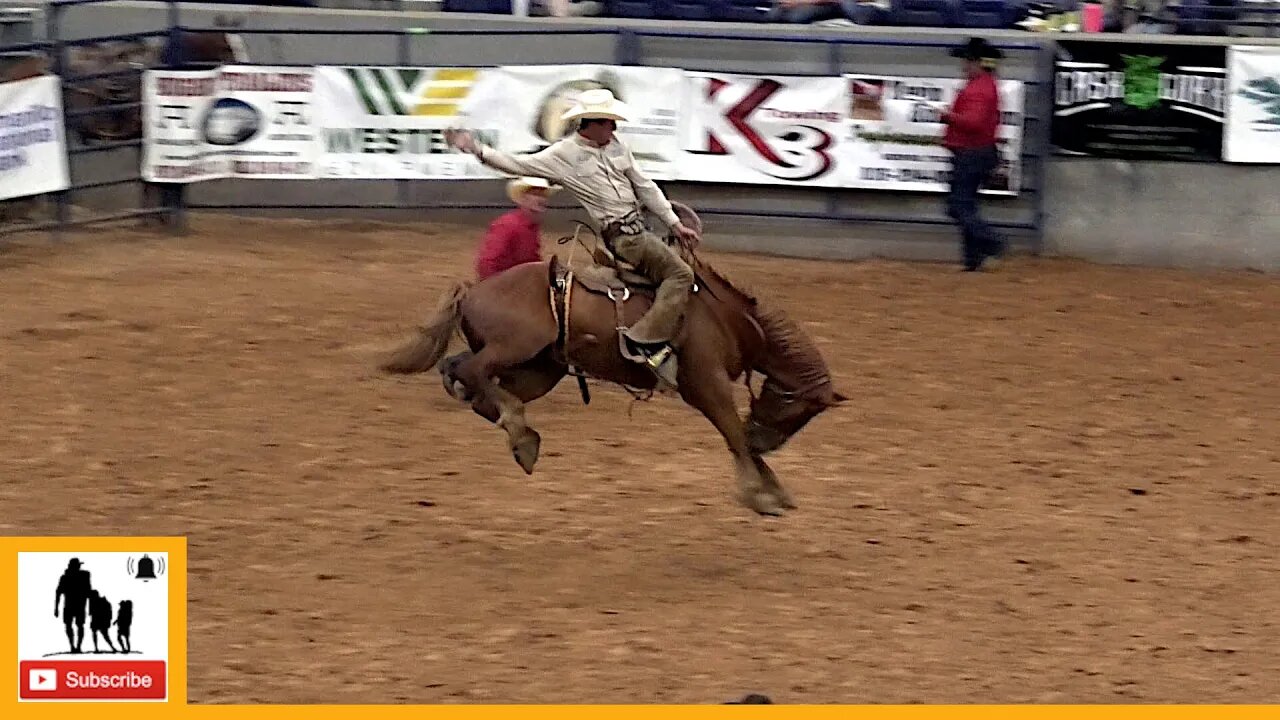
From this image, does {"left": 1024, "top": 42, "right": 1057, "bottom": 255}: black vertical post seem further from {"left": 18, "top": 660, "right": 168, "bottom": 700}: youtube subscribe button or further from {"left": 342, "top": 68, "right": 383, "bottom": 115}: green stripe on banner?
{"left": 18, "top": 660, "right": 168, "bottom": 700}: youtube subscribe button

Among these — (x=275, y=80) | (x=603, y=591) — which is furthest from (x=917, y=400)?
(x=275, y=80)

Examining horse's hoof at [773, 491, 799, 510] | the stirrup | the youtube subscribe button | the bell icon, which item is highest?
the stirrup

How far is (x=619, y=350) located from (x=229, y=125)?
7.47 m

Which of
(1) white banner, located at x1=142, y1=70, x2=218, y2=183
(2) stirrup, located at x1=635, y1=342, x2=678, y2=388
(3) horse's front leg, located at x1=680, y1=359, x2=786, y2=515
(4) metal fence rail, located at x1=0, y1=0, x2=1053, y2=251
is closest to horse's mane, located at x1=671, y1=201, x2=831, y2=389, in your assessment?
(3) horse's front leg, located at x1=680, y1=359, x2=786, y2=515

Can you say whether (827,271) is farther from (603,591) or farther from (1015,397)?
(603,591)

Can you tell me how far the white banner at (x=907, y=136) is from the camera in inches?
541

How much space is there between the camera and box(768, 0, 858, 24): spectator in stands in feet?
50.8

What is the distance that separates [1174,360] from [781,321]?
14.4 feet

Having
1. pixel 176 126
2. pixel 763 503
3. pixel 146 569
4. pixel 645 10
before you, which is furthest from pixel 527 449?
pixel 645 10

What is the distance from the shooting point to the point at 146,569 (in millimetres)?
5629

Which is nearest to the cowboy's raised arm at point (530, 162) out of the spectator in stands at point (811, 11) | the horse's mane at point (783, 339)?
the horse's mane at point (783, 339)

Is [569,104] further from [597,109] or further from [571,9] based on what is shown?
[597,109]

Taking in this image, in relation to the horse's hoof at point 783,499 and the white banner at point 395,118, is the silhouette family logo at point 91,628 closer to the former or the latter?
the horse's hoof at point 783,499

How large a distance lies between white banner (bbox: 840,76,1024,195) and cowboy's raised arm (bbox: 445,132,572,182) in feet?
22.7
